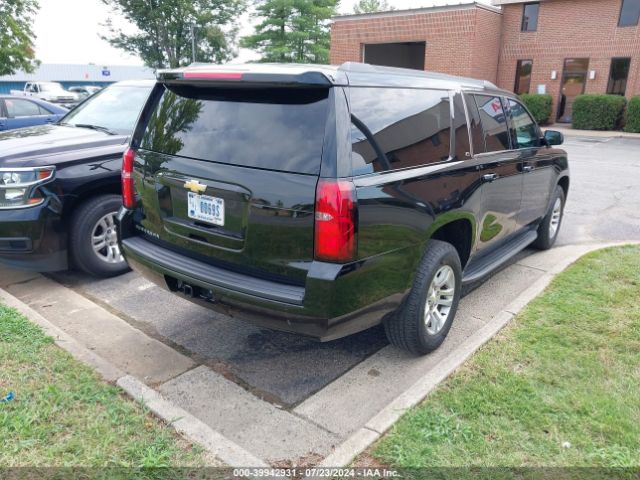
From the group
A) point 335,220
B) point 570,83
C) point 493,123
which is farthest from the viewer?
point 570,83

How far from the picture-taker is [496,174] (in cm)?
423

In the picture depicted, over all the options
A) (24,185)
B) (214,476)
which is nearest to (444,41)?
(24,185)

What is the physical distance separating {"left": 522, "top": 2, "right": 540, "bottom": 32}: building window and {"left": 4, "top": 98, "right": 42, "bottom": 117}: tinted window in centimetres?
2262

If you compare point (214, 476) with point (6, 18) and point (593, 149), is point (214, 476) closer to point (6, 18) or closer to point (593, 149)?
point (593, 149)

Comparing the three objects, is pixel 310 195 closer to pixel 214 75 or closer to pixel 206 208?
pixel 206 208

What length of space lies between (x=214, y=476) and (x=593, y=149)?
1716 centimetres

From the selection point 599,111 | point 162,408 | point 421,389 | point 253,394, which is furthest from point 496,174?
point 599,111

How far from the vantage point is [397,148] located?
315cm

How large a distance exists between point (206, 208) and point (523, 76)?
26.4 meters

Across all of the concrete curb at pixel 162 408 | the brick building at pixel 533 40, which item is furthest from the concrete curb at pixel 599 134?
the concrete curb at pixel 162 408

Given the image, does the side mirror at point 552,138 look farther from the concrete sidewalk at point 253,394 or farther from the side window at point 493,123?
the concrete sidewalk at point 253,394

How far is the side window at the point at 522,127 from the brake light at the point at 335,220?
8.91 feet

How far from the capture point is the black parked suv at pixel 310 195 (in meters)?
2.75

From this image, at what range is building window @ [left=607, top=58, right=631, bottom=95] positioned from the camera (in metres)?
23.0
